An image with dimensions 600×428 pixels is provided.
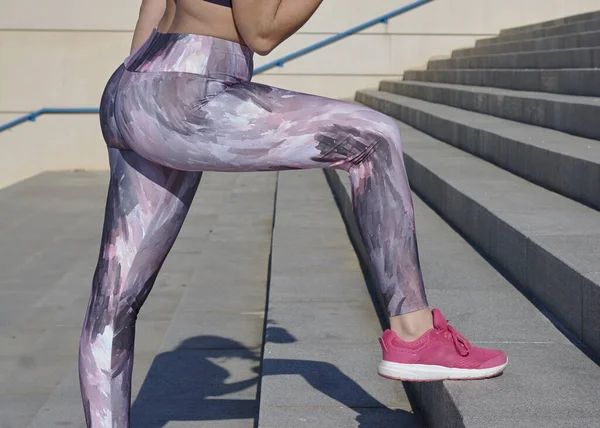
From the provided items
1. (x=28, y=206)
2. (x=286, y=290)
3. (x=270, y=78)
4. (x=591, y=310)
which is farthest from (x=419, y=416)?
(x=270, y=78)

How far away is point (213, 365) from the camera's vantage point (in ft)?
14.3

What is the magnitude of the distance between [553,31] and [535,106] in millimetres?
3179

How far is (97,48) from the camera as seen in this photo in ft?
42.8

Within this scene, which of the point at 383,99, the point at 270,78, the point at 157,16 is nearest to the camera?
the point at 157,16

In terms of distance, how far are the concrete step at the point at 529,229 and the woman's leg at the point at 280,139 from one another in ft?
3.15

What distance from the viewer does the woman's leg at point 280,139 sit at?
2.13 metres

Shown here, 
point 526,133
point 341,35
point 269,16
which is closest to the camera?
point 269,16

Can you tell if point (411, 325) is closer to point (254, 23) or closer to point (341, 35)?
point (254, 23)

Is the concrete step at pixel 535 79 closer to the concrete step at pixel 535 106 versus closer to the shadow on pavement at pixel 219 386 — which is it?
the concrete step at pixel 535 106

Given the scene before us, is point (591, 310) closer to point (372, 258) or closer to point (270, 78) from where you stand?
point (372, 258)

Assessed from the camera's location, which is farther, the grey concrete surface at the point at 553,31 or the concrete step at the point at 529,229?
the grey concrete surface at the point at 553,31

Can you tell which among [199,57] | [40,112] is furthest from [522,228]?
[40,112]

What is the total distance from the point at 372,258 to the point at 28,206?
8.01m

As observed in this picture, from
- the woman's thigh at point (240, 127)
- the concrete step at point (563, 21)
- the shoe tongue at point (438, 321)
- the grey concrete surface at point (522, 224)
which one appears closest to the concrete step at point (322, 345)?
the grey concrete surface at point (522, 224)
